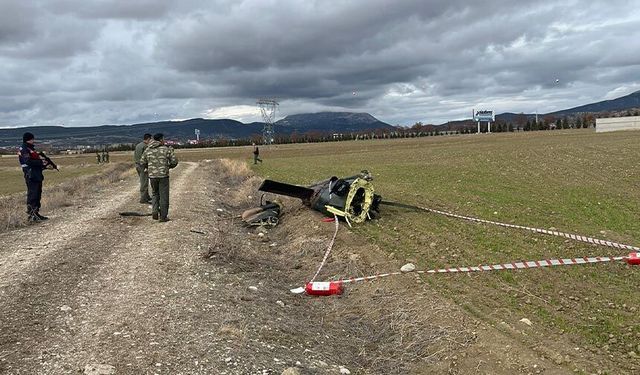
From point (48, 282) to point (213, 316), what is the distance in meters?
2.90

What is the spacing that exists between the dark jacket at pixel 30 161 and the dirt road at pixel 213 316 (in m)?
2.40

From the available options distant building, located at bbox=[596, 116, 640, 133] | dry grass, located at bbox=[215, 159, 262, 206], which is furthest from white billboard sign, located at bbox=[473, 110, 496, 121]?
dry grass, located at bbox=[215, 159, 262, 206]

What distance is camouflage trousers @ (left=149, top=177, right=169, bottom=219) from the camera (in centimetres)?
1238

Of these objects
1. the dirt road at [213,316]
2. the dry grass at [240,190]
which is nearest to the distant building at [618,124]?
the dry grass at [240,190]

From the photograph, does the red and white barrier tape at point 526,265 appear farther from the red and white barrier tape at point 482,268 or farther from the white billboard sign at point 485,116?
the white billboard sign at point 485,116

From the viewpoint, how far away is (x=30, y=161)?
41.8ft

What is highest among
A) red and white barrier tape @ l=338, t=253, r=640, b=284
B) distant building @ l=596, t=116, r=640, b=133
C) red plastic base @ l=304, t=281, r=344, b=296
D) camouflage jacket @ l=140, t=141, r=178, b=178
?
distant building @ l=596, t=116, r=640, b=133

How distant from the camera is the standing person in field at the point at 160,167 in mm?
12250

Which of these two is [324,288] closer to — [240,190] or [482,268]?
[482,268]

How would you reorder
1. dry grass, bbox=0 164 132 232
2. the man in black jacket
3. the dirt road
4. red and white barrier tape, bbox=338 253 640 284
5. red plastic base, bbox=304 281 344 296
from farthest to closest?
the man in black jacket, dry grass, bbox=0 164 132 232, red and white barrier tape, bbox=338 253 640 284, red plastic base, bbox=304 281 344 296, the dirt road

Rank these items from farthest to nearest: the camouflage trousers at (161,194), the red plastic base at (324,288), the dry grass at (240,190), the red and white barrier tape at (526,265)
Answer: the dry grass at (240,190)
the camouflage trousers at (161,194)
the red and white barrier tape at (526,265)
the red plastic base at (324,288)

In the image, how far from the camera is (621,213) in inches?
507

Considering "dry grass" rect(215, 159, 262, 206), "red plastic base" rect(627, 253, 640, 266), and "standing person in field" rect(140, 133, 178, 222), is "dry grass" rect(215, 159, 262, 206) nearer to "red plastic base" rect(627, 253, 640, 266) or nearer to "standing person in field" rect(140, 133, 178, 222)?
"standing person in field" rect(140, 133, 178, 222)

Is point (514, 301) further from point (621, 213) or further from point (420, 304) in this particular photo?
point (621, 213)
